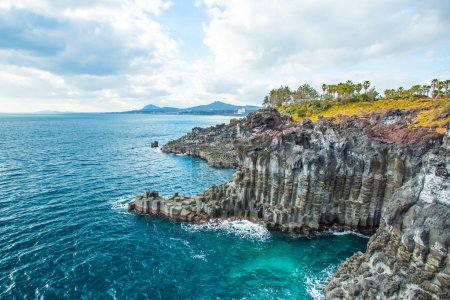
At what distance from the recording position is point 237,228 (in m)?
47.8

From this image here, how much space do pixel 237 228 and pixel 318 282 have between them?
17.0 metres

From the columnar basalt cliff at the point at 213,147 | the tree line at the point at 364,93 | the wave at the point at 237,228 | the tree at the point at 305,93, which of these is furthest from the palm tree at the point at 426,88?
the wave at the point at 237,228

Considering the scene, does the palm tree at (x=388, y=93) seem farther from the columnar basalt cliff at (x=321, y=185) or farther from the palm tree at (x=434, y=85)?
the columnar basalt cliff at (x=321, y=185)

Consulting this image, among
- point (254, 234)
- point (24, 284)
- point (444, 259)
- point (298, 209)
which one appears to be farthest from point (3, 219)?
point (444, 259)

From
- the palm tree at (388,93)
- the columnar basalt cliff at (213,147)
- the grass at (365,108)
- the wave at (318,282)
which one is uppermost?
the palm tree at (388,93)

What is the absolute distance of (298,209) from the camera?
4703 cm

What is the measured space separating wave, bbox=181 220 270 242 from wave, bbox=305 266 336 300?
411 inches

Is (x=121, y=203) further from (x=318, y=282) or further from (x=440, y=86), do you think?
(x=440, y=86)

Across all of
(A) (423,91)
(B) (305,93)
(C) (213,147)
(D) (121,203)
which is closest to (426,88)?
(A) (423,91)

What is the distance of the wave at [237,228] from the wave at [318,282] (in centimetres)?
1044

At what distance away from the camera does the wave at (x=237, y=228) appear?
149ft

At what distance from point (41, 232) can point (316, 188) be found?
46912 mm

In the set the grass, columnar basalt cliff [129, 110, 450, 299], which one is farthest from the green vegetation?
columnar basalt cliff [129, 110, 450, 299]

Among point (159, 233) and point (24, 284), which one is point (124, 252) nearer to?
point (159, 233)
